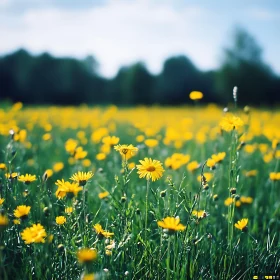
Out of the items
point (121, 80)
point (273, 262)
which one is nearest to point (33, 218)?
point (273, 262)

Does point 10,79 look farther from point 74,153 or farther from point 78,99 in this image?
point 74,153

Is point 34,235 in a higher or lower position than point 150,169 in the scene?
lower

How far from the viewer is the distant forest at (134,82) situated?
88.8ft

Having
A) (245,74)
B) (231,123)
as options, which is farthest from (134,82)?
(231,123)

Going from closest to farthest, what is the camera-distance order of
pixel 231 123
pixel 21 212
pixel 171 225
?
pixel 171 225
pixel 21 212
pixel 231 123

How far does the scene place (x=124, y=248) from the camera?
1542 mm

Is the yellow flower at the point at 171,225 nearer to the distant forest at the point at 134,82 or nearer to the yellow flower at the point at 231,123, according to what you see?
the yellow flower at the point at 231,123

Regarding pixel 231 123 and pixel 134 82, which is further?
pixel 134 82

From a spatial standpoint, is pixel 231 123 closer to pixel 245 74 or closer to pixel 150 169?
pixel 150 169

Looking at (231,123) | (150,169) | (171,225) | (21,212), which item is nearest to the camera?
(171,225)

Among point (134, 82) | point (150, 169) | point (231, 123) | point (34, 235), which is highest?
point (134, 82)

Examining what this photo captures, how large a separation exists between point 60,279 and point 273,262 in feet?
3.32

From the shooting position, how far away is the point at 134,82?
110 feet

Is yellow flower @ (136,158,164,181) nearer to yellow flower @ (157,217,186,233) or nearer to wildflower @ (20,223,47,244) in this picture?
yellow flower @ (157,217,186,233)
